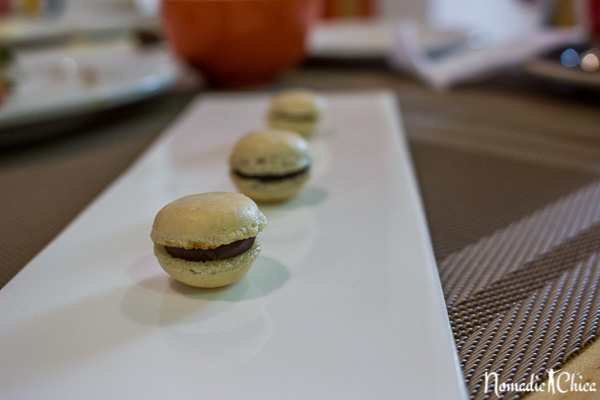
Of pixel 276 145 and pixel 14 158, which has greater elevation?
pixel 276 145

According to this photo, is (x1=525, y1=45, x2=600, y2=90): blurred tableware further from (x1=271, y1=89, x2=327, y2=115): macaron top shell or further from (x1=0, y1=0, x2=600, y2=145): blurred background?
(x1=271, y1=89, x2=327, y2=115): macaron top shell

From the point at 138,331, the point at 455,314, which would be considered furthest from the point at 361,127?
the point at 138,331

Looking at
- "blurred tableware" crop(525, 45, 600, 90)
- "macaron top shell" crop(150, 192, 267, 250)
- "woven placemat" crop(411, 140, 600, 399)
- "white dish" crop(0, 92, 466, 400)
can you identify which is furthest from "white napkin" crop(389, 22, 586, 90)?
"macaron top shell" crop(150, 192, 267, 250)

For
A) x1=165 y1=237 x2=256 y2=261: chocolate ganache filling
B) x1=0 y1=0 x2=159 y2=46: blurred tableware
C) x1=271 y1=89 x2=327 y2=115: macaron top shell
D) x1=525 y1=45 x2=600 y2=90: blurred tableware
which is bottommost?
x1=0 y1=0 x2=159 y2=46: blurred tableware

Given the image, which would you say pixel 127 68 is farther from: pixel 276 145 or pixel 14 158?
pixel 276 145

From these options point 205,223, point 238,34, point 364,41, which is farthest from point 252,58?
point 205,223

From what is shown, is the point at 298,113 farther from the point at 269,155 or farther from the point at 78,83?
the point at 78,83

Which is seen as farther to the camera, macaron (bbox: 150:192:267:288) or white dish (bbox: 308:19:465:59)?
white dish (bbox: 308:19:465:59)
